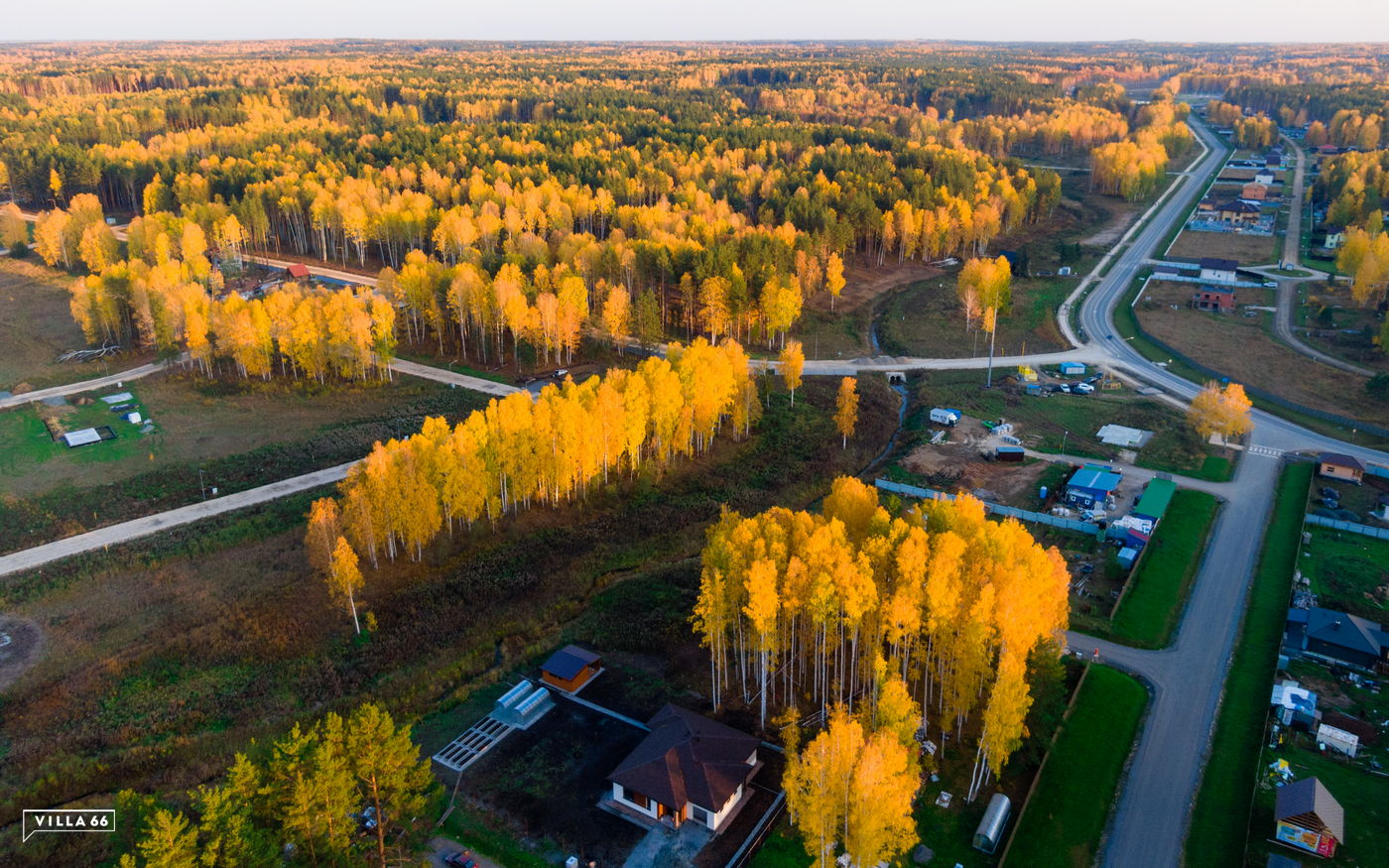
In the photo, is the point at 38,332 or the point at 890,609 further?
the point at 38,332

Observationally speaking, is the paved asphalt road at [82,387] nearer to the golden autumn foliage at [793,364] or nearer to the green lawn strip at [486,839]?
the golden autumn foliage at [793,364]

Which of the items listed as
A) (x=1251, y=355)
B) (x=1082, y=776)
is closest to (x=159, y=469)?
(x=1082, y=776)

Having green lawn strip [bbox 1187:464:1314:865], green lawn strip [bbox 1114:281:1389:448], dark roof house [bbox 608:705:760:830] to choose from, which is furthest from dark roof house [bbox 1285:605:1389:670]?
green lawn strip [bbox 1114:281:1389:448]

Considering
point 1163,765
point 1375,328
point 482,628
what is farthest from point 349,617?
point 1375,328

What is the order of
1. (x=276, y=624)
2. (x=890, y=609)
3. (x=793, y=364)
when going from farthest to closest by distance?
(x=793, y=364)
(x=276, y=624)
(x=890, y=609)

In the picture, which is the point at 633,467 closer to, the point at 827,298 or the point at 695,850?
the point at 695,850

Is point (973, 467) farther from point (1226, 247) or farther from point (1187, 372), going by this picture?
point (1226, 247)

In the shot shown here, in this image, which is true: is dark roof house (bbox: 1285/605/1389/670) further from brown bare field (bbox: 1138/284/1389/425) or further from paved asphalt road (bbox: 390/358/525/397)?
paved asphalt road (bbox: 390/358/525/397)
